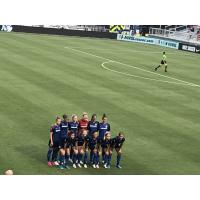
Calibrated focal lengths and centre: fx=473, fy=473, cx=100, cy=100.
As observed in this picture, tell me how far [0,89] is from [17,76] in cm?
418

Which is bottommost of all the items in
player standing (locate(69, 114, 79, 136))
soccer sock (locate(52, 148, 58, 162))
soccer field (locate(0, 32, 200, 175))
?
soccer field (locate(0, 32, 200, 175))

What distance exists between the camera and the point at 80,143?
14.8 meters

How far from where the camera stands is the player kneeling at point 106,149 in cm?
1477

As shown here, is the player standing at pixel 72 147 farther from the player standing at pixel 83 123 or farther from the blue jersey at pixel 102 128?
the blue jersey at pixel 102 128

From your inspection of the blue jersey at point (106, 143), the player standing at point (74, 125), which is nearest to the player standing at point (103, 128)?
the blue jersey at point (106, 143)

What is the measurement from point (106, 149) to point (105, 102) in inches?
403

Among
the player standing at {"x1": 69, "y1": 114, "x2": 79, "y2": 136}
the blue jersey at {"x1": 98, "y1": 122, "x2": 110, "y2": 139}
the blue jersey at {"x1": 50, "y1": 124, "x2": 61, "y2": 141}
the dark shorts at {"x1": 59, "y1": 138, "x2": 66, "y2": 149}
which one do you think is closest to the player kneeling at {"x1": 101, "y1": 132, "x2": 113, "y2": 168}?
the blue jersey at {"x1": 98, "y1": 122, "x2": 110, "y2": 139}

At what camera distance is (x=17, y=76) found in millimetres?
30828

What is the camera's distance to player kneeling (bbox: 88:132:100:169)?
48.7 ft

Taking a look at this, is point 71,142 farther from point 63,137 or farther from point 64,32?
point 64,32

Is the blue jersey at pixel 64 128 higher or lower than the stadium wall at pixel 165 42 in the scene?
higher

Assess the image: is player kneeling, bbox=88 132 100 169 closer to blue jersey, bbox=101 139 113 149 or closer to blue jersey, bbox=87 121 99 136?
blue jersey, bbox=101 139 113 149
